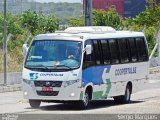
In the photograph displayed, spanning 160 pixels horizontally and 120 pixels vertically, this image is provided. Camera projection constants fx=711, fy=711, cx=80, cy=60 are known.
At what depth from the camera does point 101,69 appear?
23000mm

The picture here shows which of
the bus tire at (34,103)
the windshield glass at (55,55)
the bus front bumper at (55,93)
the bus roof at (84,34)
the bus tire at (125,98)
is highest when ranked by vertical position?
the bus roof at (84,34)

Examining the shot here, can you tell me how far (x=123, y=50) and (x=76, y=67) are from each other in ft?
12.0

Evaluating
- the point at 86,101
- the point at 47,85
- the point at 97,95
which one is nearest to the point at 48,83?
the point at 47,85

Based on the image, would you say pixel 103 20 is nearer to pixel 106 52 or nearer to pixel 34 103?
pixel 106 52

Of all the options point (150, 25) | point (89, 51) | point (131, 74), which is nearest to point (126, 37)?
point (131, 74)

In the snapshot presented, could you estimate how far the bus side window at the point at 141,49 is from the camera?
85.3 feet

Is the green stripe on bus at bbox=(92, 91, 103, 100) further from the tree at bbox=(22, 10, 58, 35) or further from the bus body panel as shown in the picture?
the tree at bbox=(22, 10, 58, 35)

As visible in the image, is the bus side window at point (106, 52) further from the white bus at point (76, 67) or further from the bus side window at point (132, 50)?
the bus side window at point (132, 50)

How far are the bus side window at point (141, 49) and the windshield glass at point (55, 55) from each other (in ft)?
14.9

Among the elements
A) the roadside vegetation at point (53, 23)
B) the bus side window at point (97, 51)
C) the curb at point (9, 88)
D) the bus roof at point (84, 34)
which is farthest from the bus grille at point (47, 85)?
the roadside vegetation at point (53, 23)

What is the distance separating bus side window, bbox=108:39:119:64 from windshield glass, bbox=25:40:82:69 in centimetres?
225

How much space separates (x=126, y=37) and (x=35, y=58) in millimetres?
4516

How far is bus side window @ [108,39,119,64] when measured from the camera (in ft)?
78.6

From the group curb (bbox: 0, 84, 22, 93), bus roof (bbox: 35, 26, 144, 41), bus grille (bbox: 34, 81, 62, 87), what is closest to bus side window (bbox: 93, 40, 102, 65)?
bus roof (bbox: 35, 26, 144, 41)
